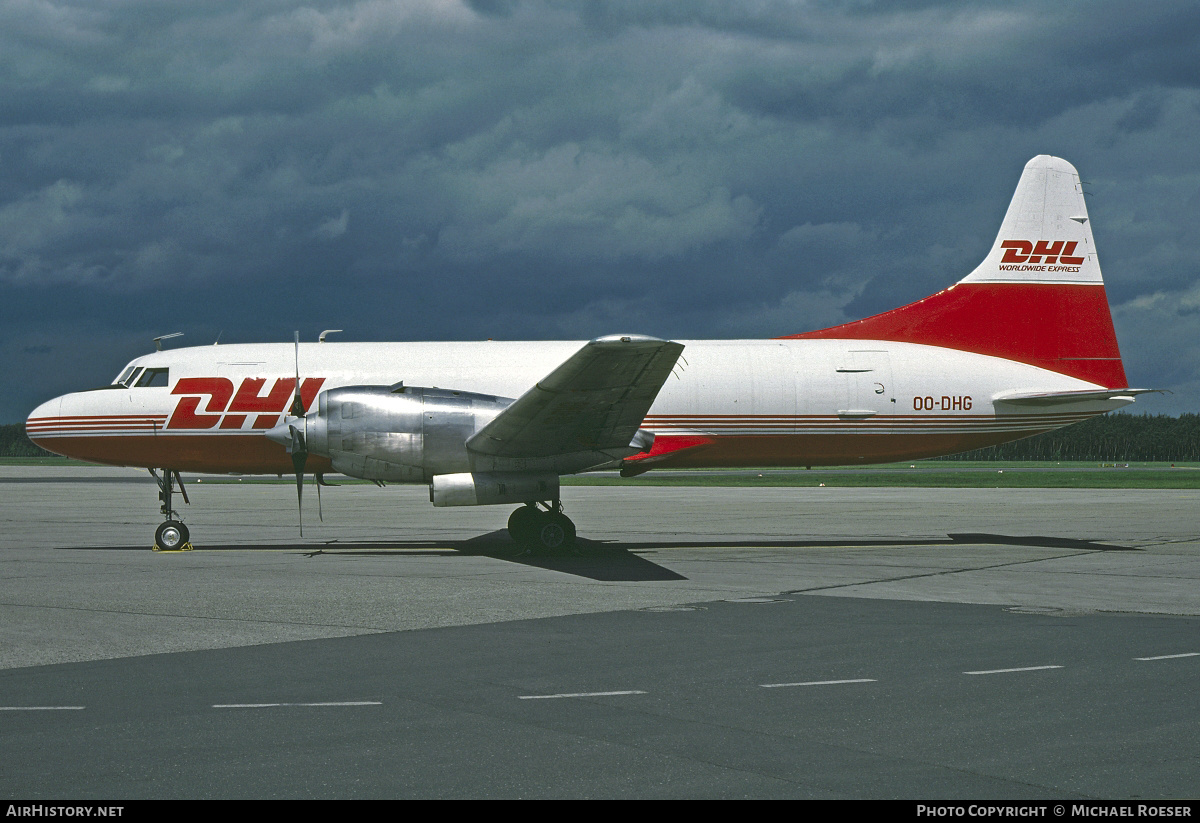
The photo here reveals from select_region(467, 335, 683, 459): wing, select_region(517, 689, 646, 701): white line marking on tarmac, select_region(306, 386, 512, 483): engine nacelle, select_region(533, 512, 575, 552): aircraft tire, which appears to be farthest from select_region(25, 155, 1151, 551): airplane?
select_region(517, 689, 646, 701): white line marking on tarmac

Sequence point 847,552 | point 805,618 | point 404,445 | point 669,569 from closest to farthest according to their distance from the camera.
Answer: point 805,618 < point 669,569 < point 404,445 < point 847,552

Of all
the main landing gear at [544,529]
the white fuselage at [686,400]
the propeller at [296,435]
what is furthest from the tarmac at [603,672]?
the white fuselage at [686,400]

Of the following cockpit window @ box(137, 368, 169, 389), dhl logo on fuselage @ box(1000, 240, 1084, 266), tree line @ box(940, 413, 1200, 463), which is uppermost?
dhl logo on fuselage @ box(1000, 240, 1084, 266)

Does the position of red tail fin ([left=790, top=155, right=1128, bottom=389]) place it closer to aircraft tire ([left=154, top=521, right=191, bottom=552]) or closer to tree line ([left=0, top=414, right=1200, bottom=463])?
aircraft tire ([left=154, top=521, right=191, bottom=552])

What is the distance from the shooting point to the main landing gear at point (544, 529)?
19234mm

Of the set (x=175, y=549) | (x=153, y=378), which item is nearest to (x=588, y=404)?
(x=175, y=549)

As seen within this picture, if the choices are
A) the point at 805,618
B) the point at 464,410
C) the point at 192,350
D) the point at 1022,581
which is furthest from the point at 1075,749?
the point at 192,350

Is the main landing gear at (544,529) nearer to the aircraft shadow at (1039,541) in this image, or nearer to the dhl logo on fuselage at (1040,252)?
the aircraft shadow at (1039,541)

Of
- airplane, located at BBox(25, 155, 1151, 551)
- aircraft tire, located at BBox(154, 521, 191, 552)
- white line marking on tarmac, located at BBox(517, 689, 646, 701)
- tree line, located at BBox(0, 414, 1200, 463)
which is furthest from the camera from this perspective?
tree line, located at BBox(0, 414, 1200, 463)

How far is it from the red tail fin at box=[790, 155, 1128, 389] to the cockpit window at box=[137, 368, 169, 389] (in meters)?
13.7

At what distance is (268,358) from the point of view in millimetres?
21766

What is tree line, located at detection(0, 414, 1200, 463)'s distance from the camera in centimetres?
12825
